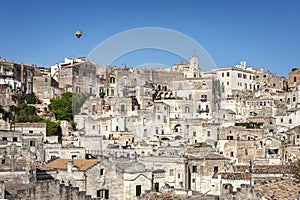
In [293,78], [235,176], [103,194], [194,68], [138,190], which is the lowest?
[103,194]

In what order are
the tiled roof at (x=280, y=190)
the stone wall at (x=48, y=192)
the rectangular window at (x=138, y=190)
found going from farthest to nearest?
the rectangular window at (x=138, y=190), the tiled roof at (x=280, y=190), the stone wall at (x=48, y=192)

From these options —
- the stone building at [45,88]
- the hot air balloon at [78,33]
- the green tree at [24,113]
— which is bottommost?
the green tree at [24,113]

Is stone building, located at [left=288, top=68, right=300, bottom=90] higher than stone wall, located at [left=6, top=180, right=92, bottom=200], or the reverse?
stone building, located at [left=288, top=68, right=300, bottom=90]

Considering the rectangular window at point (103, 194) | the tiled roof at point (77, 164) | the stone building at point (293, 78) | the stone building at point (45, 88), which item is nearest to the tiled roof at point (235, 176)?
the rectangular window at point (103, 194)

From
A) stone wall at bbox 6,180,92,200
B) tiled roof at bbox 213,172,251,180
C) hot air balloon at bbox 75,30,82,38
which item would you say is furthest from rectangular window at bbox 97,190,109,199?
hot air balloon at bbox 75,30,82,38

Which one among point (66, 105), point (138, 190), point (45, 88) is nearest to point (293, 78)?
point (66, 105)

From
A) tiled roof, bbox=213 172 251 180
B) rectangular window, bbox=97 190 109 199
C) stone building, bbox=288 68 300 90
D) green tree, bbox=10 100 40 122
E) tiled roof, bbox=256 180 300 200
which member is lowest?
rectangular window, bbox=97 190 109 199

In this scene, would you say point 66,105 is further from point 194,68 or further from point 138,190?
point 138,190

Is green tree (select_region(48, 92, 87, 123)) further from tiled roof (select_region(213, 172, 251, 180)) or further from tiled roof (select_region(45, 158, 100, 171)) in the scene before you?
tiled roof (select_region(213, 172, 251, 180))

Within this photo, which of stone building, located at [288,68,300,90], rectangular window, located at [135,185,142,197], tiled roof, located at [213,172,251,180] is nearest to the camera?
tiled roof, located at [213,172,251,180]

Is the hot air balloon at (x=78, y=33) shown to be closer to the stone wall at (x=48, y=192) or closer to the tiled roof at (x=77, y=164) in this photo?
the tiled roof at (x=77, y=164)

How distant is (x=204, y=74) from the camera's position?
64500 millimetres

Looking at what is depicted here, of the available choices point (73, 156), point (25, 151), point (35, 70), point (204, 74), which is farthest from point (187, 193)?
point (35, 70)

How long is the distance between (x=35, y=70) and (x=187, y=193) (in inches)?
1865
